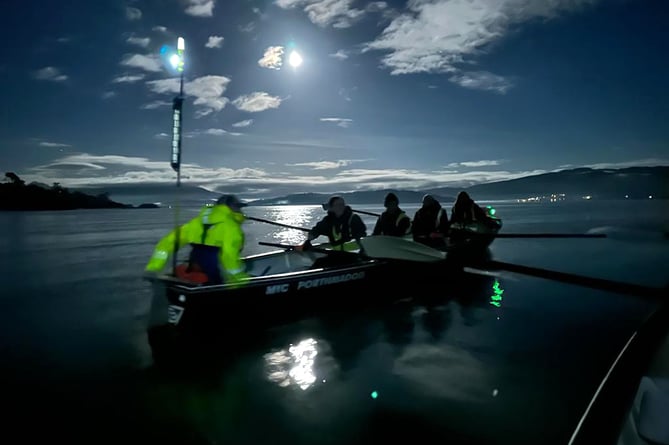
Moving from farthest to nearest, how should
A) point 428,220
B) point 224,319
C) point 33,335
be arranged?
point 428,220
point 33,335
point 224,319

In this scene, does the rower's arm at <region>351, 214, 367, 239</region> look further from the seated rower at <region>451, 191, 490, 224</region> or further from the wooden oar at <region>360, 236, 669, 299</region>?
the seated rower at <region>451, 191, 490, 224</region>

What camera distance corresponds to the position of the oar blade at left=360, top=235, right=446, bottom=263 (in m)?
9.31

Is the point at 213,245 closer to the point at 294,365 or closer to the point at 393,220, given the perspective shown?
the point at 294,365

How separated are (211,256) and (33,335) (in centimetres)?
390

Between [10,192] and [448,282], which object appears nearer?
[448,282]

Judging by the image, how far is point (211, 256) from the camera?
235 inches

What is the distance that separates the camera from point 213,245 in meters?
5.86

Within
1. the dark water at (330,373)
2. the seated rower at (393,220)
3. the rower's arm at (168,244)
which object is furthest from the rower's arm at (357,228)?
the rower's arm at (168,244)

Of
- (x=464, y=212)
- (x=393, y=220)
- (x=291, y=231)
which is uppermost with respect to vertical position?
(x=464, y=212)

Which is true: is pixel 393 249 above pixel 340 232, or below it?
below

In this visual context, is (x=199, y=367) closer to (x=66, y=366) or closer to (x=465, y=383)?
(x=66, y=366)

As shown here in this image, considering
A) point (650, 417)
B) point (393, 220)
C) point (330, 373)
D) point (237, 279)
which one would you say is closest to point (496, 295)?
point (393, 220)

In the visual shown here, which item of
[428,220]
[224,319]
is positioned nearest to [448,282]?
[428,220]

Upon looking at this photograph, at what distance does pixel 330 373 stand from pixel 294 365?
0.57 m
